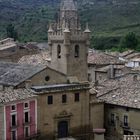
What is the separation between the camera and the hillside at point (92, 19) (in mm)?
138125

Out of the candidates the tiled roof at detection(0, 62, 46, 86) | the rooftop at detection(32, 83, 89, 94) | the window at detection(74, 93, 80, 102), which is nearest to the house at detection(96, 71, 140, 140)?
the window at detection(74, 93, 80, 102)

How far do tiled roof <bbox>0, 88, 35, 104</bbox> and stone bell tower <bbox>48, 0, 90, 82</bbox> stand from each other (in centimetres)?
706

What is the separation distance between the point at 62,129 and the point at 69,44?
27.6 ft

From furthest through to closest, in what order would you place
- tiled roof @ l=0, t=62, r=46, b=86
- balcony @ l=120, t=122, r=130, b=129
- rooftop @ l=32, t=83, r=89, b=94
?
balcony @ l=120, t=122, r=130, b=129 < tiled roof @ l=0, t=62, r=46, b=86 < rooftop @ l=32, t=83, r=89, b=94

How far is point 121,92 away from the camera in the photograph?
159 ft

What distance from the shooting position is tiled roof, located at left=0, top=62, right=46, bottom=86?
144 ft

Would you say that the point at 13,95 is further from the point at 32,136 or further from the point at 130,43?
the point at 130,43

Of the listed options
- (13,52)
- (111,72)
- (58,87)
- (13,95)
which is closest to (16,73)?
(58,87)

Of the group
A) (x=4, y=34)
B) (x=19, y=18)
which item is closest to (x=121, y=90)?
(x=4, y=34)

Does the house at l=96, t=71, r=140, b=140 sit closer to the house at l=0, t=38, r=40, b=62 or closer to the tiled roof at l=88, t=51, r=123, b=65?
the tiled roof at l=88, t=51, r=123, b=65

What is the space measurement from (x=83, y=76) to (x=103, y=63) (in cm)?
1823

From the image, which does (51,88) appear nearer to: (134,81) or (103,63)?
(134,81)

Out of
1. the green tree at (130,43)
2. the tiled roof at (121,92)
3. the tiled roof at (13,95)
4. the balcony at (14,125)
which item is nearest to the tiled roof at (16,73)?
the tiled roof at (13,95)

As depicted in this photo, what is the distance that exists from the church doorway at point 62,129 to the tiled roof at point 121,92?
5.09 metres
